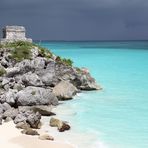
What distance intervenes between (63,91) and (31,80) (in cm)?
242

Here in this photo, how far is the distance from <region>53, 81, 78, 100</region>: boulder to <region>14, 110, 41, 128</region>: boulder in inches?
290

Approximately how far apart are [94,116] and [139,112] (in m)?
3.21

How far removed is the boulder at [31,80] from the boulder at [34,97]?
3615mm

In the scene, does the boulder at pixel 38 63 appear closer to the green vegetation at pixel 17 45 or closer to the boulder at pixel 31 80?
the boulder at pixel 31 80

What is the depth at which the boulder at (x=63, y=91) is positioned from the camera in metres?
29.7

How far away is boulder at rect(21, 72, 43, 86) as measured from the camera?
30.4 m

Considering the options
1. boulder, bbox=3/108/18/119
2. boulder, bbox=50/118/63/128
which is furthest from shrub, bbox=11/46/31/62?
boulder, bbox=50/118/63/128

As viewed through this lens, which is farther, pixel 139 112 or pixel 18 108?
pixel 139 112

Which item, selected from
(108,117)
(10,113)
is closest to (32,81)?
(108,117)

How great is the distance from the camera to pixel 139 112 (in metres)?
27.0

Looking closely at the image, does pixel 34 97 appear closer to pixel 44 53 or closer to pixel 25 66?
pixel 25 66

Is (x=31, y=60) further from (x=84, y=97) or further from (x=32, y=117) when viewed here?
(x=32, y=117)

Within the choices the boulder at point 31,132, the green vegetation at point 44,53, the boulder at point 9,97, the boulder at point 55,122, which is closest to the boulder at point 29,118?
the boulder at point 55,122

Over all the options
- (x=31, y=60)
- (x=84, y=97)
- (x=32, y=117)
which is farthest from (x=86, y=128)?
(x=31, y=60)
